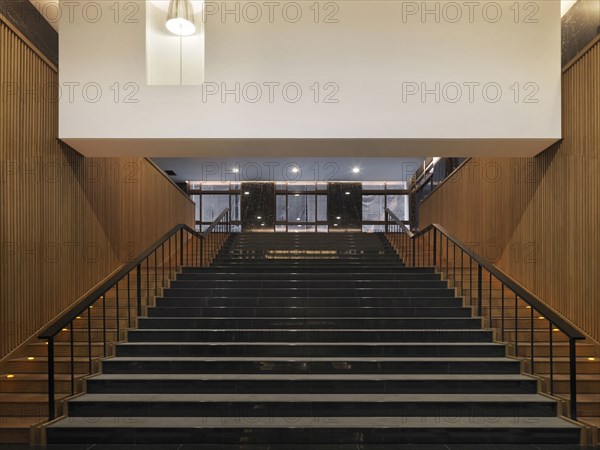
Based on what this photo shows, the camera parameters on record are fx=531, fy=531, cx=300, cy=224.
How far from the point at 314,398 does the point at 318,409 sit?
126 millimetres

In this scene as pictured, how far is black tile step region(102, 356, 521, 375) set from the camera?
18.1ft

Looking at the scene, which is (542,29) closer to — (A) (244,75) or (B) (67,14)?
(A) (244,75)

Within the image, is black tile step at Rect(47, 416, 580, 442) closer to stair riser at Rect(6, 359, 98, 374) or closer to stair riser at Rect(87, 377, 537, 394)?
stair riser at Rect(87, 377, 537, 394)

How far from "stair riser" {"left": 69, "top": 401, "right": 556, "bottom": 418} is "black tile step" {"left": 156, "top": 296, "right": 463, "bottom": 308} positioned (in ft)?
7.74

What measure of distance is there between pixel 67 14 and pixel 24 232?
265cm

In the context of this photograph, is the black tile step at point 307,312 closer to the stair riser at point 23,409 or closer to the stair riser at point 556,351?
the stair riser at point 556,351

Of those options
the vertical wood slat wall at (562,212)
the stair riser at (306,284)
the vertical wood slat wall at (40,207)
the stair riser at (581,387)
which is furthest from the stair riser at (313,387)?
the stair riser at (306,284)

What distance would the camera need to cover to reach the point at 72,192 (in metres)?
6.79

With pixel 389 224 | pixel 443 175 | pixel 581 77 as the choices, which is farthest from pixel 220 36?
pixel 389 224

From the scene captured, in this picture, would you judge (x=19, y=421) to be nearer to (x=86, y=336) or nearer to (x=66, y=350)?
(x=66, y=350)

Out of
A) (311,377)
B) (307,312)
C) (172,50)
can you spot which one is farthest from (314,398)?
(172,50)

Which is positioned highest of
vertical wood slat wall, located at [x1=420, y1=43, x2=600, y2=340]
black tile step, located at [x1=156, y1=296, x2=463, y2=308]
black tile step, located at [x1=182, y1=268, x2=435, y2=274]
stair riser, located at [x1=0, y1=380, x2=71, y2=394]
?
vertical wood slat wall, located at [x1=420, y1=43, x2=600, y2=340]

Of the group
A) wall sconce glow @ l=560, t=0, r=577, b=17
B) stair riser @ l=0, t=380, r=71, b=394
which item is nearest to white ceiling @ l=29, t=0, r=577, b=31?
wall sconce glow @ l=560, t=0, r=577, b=17

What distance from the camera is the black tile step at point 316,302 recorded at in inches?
282
